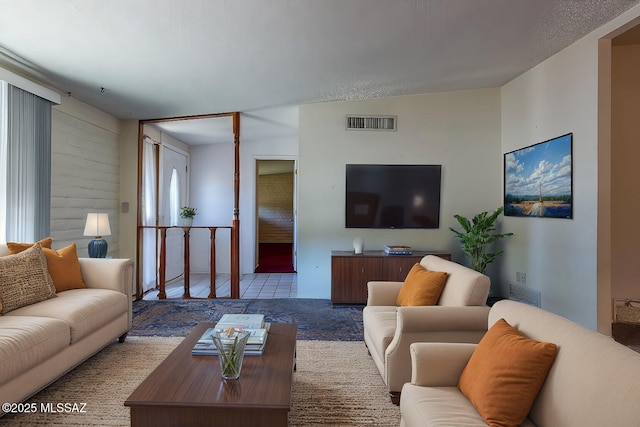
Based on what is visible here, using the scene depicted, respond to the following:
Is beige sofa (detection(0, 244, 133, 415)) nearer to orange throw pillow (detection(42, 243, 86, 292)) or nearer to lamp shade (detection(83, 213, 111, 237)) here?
orange throw pillow (detection(42, 243, 86, 292))

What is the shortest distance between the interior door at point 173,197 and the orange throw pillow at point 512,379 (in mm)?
5400

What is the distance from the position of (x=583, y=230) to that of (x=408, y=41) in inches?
93.3

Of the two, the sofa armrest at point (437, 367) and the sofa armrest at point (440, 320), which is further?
the sofa armrest at point (440, 320)

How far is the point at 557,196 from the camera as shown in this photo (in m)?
3.70

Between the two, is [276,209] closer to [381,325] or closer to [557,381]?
[381,325]

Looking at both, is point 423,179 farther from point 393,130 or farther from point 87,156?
point 87,156

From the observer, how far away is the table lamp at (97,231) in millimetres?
3799

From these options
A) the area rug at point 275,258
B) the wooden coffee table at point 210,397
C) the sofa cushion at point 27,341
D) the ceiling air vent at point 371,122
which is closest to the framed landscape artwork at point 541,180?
the ceiling air vent at point 371,122

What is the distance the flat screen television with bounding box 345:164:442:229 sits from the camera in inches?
190

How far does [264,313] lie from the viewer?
414 cm

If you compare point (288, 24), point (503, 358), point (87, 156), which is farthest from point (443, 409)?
point (87, 156)

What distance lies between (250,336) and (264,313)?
2.05 meters

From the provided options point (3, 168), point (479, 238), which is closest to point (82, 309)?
point (3, 168)

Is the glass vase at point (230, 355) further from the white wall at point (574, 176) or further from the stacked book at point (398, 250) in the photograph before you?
the white wall at point (574, 176)
